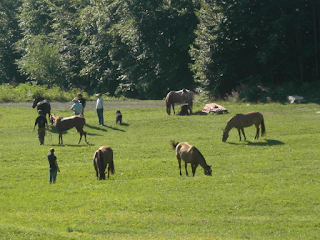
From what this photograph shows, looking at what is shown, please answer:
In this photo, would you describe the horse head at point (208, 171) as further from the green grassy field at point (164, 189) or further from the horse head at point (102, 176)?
the horse head at point (102, 176)

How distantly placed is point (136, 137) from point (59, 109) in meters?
16.1

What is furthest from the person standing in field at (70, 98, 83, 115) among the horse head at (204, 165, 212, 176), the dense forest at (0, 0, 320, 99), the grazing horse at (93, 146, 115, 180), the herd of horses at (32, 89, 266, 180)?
the dense forest at (0, 0, 320, 99)

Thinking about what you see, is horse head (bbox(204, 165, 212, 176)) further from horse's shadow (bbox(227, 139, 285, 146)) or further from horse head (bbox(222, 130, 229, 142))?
horse head (bbox(222, 130, 229, 142))

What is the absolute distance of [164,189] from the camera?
20.7m

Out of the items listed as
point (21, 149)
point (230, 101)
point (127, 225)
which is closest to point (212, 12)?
point (230, 101)

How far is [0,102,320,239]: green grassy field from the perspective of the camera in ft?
53.2

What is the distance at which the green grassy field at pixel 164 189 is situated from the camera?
1622cm

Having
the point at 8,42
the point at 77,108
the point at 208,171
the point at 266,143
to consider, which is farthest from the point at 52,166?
the point at 8,42

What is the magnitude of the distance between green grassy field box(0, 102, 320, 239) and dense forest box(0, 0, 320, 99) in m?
16.4

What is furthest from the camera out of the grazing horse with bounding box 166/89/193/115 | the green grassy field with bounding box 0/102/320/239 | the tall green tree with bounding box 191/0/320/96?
the tall green tree with bounding box 191/0/320/96

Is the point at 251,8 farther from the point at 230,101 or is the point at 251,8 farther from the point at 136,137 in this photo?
the point at 136,137

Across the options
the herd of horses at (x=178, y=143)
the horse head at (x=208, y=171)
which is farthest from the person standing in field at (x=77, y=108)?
the horse head at (x=208, y=171)

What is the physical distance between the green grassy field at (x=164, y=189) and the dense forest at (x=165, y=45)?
16351mm

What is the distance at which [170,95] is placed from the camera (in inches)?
1697
